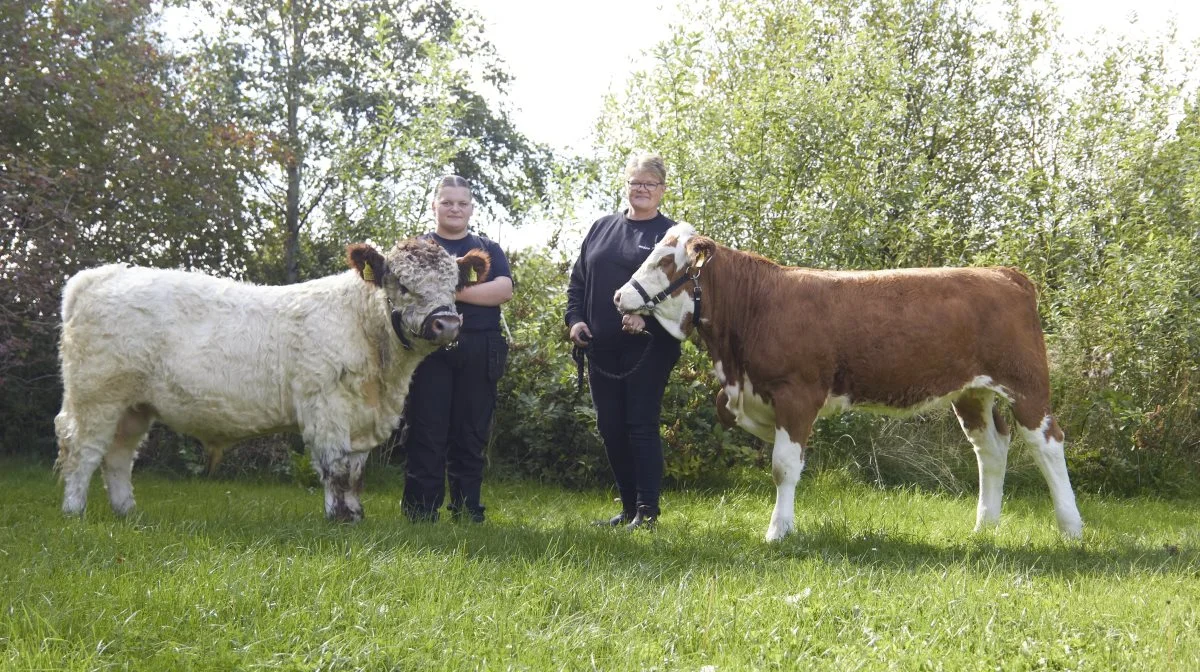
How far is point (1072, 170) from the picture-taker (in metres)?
10.1

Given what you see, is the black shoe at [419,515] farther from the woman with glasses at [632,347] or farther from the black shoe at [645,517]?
the black shoe at [645,517]

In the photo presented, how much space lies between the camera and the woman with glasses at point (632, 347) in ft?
18.4

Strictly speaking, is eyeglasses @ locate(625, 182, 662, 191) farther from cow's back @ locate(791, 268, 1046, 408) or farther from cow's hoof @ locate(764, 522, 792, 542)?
cow's hoof @ locate(764, 522, 792, 542)

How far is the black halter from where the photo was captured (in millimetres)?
5367

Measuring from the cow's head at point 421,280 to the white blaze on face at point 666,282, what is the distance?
951 mm

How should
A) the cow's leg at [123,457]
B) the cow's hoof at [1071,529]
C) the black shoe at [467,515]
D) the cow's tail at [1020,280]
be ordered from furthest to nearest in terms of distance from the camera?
the cow's leg at [123,457], the cow's tail at [1020,280], the black shoe at [467,515], the cow's hoof at [1071,529]

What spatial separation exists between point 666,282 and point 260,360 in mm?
2596

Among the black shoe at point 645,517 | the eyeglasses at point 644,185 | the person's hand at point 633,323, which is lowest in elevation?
the black shoe at point 645,517

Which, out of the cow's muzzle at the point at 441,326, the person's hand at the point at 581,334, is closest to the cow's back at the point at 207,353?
the cow's muzzle at the point at 441,326

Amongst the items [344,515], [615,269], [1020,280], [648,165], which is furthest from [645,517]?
[1020,280]

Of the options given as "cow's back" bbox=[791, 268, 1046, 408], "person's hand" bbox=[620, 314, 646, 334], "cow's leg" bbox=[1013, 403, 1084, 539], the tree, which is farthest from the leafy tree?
"cow's leg" bbox=[1013, 403, 1084, 539]

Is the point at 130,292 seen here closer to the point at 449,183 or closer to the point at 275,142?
the point at 449,183

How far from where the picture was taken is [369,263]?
5.44 meters

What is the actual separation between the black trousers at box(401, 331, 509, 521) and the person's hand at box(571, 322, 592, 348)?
1.56ft
